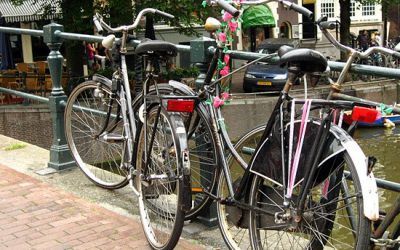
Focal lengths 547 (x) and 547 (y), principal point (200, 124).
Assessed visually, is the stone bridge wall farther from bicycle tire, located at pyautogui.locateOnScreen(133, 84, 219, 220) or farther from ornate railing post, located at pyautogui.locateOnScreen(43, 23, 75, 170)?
bicycle tire, located at pyautogui.locateOnScreen(133, 84, 219, 220)

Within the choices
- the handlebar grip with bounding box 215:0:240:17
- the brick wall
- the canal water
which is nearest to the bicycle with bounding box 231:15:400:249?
the handlebar grip with bounding box 215:0:240:17

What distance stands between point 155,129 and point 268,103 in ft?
47.3

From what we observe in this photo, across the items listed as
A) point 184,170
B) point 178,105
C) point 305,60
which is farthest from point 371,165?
point 178,105

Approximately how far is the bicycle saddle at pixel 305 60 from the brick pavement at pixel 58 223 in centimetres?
148

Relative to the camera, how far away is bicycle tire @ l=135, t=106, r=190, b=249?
315cm

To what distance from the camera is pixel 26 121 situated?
13594mm

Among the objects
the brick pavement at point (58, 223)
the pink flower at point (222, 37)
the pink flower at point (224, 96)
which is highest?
the pink flower at point (222, 37)

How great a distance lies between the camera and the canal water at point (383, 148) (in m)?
12.8

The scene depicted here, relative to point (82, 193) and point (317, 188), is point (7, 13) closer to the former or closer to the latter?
point (82, 193)

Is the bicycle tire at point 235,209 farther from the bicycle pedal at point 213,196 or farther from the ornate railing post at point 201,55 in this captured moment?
the ornate railing post at point 201,55

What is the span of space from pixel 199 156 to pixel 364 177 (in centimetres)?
153

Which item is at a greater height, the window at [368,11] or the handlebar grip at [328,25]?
the window at [368,11]

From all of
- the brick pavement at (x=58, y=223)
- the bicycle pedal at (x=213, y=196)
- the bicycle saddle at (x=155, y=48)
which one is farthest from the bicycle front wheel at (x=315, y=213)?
the bicycle saddle at (x=155, y=48)

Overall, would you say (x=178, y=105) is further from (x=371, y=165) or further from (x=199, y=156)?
(x=371, y=165)
